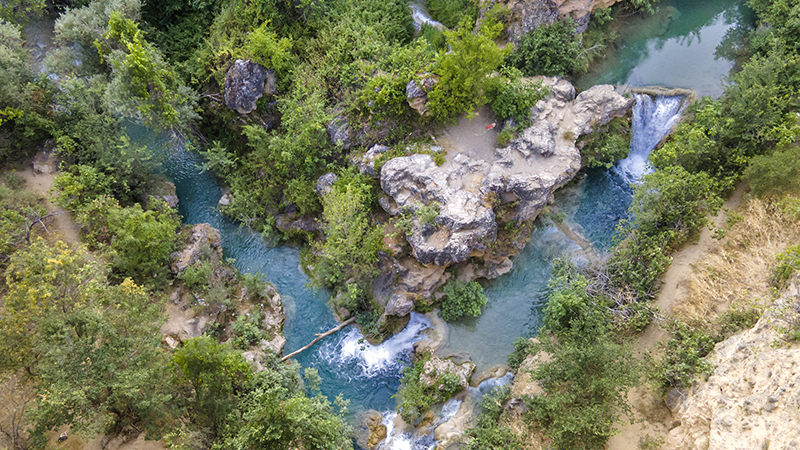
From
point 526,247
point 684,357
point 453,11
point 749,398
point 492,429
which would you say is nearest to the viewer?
point 749,398

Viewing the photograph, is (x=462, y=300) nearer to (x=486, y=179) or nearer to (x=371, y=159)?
(x=486, y=179)

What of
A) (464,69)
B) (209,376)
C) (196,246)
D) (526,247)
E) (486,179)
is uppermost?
(464,69)

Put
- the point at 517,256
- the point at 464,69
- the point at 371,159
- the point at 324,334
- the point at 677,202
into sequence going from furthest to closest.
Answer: the point at 517,256
the point at 371,159
the point at 324,334
the point at 464,69
the point at 677,202

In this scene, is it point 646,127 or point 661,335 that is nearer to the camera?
point 661,335

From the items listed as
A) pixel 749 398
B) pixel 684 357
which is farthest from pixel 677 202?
pixel 749 398

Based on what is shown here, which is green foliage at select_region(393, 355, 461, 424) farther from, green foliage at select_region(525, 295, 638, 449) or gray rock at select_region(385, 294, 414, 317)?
green foliage at select_region(525, 295, 638, 449)

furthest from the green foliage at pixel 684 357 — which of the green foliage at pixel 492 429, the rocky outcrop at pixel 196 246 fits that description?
the rocky outcrop at pixel 196 246
